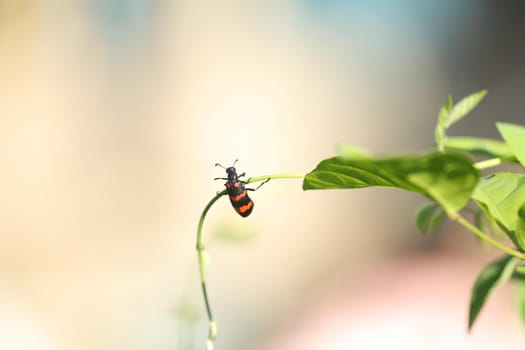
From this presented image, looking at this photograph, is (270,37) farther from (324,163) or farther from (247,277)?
(324,163)

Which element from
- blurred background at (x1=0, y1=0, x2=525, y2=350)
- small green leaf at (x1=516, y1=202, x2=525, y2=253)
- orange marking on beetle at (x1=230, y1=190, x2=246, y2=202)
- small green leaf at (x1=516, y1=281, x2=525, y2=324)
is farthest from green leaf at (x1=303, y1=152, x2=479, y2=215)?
blurred background at (x1=0, y1=0, x2=525, y2=350)

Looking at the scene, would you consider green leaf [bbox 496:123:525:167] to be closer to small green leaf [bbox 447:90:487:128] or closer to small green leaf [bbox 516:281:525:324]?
small green leaf [bbox 447:90:487:128]

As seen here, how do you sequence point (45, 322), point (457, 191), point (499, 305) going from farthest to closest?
point (45, 322)
point (499, 305)
point (457, 191)

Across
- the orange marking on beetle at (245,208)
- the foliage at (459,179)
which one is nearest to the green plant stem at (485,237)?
the foliage at (459,179)

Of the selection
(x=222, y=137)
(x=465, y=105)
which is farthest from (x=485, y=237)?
(x=222, y=137)

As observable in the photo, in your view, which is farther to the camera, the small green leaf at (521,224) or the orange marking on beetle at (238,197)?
the orange marking on beetle at (238,197)

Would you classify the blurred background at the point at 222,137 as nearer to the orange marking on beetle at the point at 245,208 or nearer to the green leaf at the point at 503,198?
the orange marking on beetle at the point at 245,208

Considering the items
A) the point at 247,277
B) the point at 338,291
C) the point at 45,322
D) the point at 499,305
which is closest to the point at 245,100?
the point at 247,277
